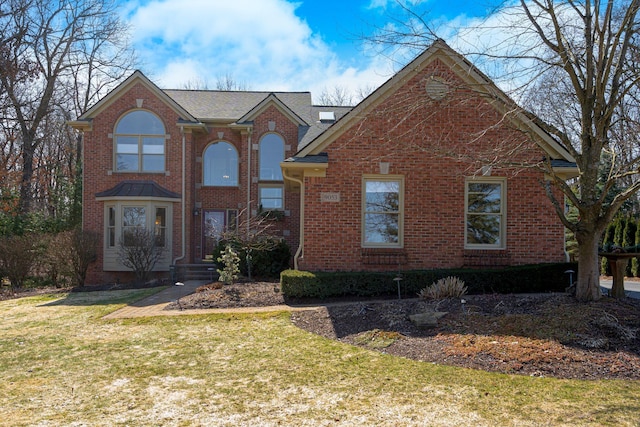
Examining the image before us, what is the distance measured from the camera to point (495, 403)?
4.20 meters

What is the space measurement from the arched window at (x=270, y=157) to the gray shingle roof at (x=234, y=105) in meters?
1.24

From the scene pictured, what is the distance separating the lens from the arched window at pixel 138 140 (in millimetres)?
17453

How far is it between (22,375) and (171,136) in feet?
43.4

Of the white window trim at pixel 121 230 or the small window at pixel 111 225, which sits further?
the small window at pixel 111 225

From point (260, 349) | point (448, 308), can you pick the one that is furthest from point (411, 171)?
point (260, 349)

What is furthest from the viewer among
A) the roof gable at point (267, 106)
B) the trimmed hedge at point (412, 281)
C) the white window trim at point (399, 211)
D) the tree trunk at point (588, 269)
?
the roof gable at point (267, 106)

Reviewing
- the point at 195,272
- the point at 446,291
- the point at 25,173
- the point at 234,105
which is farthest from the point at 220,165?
the point at 446,291

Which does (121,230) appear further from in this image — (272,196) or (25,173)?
(25,173)

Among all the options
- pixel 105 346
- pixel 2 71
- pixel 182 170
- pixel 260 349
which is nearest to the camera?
pixel 260 349

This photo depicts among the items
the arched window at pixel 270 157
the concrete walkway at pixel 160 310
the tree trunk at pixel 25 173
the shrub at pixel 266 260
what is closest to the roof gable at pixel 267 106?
the arched window at pixel 270 157

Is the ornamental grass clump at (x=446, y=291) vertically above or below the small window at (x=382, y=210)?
below

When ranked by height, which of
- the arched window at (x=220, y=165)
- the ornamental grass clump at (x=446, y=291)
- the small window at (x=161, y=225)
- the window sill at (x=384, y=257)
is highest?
the arched window at (x=220, y=165)

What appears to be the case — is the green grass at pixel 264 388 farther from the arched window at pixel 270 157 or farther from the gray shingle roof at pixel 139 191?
the arched window at pixel 270 157

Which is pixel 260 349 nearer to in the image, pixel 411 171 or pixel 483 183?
pixel 411 171
